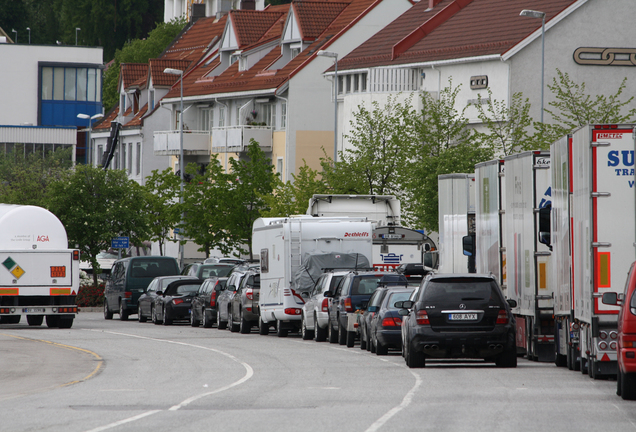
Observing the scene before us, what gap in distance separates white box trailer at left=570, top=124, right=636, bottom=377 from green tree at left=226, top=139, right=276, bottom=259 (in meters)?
40.0

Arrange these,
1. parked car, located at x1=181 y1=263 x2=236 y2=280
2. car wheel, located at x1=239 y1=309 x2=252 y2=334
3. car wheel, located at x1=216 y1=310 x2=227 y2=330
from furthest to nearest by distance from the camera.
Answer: parked car, located at x1=181 y1=263 x2=236 y2=280 → car wheel, located at x1=216 y1=310 x2=227 y2=330 → car wheel, located at x1=239 y1=309 x2=252 y2=334

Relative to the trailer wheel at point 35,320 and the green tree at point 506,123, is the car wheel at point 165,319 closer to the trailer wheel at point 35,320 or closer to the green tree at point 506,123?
the trailer wheel at point 35,320

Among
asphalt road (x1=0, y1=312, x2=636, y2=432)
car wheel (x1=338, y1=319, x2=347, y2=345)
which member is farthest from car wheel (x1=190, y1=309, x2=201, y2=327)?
asphalt road (x1=0, y1=312, x2=636, y2=432)

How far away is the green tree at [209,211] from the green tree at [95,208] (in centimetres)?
312

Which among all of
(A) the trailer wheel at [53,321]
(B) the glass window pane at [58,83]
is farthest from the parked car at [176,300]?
(B) the glass window pane at [58,83]

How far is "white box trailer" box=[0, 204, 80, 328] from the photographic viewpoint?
36188 millimetres

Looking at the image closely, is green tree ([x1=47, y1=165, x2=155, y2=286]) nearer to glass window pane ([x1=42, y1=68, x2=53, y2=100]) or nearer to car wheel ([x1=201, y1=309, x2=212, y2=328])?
car wheel ([x1=201, y1=309, x2=212, y2=328])

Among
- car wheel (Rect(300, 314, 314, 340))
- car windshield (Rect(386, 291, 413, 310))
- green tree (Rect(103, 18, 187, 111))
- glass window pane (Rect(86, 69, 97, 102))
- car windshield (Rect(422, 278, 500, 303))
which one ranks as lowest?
car wheel (Rect(300, 314, 314, 340))

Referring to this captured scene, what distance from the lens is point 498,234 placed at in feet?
79.7

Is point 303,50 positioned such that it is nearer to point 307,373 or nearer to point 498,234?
point 498,234

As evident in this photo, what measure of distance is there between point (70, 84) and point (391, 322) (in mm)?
80988

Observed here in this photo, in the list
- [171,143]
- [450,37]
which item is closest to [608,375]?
[450,37]

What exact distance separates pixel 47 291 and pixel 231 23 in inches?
1604

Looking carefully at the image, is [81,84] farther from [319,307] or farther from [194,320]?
[319,307]
